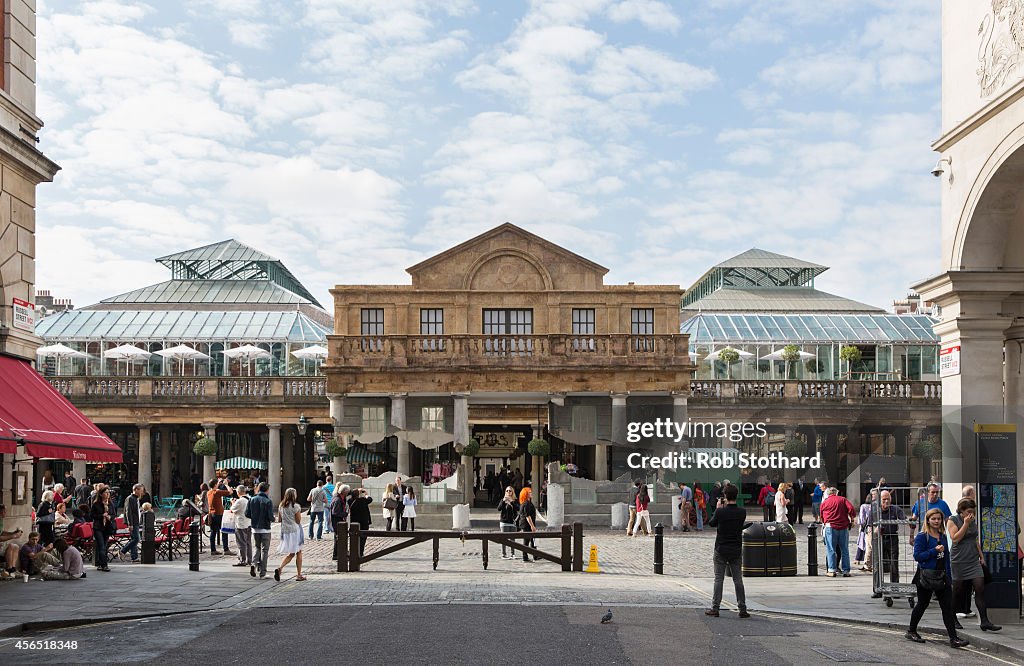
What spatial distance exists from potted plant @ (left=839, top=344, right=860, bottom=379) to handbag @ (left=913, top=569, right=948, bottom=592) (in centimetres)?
3799

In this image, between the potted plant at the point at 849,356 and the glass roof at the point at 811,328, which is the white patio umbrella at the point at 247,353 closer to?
the glass roof at the point at 811,328

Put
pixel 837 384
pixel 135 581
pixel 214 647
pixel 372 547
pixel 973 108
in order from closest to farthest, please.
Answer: pixel 214 647, pixel 973 108, pixel 135 581, pixel 372 547, pixel 837 384

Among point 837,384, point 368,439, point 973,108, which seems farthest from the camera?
point 837,384

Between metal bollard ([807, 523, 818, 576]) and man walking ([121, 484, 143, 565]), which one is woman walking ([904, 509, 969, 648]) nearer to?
metal bollard ([807, 523, 818, 576])

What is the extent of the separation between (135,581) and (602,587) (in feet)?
24.0

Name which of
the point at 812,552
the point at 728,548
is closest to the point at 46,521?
the point at 728,548

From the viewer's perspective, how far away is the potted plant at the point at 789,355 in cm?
4931

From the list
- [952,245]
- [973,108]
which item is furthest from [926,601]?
[973,108]

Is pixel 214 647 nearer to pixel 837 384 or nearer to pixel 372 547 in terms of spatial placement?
pixel 372 547

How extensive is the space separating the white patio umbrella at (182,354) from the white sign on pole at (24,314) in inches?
1188

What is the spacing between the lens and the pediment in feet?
139

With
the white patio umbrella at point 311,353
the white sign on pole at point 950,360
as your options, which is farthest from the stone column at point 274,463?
the white sign on pole at point 950,360

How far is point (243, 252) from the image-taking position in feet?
214

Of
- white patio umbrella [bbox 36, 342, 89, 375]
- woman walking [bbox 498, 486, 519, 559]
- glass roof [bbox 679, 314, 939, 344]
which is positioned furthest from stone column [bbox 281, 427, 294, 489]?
woman walking [bbox 498, 486, 519, 559]
